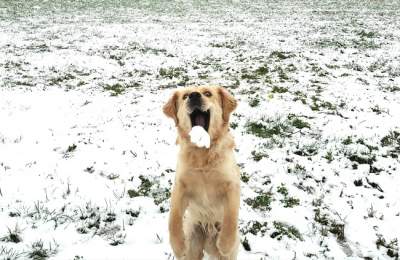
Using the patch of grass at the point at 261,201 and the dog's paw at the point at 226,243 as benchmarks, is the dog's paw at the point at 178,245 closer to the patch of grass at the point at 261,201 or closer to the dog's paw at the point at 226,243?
the dog's paw at the point at 226,243

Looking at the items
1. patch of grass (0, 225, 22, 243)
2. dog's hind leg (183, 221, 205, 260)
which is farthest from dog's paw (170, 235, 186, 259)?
patch of grass (0, 225, 22, 243)

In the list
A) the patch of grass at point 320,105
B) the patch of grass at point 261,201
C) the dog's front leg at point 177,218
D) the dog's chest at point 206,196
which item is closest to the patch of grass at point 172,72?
the patch of grass at point 320,105

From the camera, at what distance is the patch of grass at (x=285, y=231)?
5.51 m

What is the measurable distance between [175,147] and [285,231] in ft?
11.7

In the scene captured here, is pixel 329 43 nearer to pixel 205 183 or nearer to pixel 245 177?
pixel 245 177

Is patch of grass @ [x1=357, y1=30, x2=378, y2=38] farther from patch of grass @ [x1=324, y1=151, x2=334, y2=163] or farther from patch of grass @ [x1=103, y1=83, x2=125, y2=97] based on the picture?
patch of grass @ [x1=324, y1=151, x2=334, y2=163]

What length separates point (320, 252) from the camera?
522cm

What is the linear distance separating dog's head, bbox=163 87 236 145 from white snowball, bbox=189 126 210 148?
223mm

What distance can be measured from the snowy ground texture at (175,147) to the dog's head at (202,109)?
1.86 metres

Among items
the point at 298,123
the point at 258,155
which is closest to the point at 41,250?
the point at 258,155

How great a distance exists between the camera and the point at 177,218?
13.8 ft

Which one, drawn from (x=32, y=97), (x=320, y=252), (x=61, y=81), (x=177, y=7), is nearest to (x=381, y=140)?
(x=320, y=252)

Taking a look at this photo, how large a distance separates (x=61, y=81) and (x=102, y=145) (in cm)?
711

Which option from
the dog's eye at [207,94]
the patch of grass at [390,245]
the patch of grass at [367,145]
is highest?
the dog's eye at [207,94]
